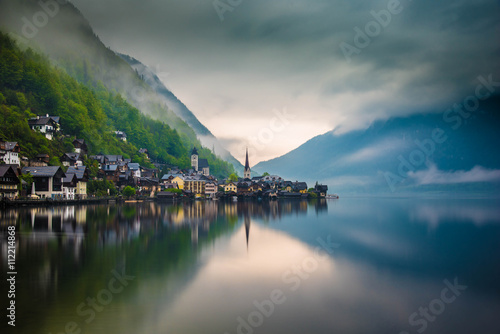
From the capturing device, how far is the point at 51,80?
84.4 m

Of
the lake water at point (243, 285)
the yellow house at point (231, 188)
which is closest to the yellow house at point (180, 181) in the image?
the yellow house at point (231, 188)

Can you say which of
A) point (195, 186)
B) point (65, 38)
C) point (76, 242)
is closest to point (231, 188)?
point (195, 186)

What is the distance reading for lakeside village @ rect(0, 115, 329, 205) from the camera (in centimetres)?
5231

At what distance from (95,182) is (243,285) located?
68287 millimetres

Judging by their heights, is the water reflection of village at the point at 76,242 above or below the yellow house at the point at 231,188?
below

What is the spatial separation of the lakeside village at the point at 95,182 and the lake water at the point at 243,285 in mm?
31260

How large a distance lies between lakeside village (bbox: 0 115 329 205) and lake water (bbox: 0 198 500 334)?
31.3 meters

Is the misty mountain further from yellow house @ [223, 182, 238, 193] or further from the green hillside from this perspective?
yellow house @ [223, 182, 238, 193]

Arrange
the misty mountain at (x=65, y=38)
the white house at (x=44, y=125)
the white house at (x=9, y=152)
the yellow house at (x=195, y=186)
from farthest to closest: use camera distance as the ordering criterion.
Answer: the misty mountain at (x=65, y=38)
the yellow house at (x=195, y=186)
the white house at (x=44, y=125)
the white house at (x=9, y=152)

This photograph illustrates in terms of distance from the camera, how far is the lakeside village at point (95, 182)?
5231cm

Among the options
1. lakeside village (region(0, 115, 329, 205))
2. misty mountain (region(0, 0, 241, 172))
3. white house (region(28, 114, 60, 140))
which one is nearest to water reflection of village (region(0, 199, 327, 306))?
lakeside village (region(0, 115, 329, 205))

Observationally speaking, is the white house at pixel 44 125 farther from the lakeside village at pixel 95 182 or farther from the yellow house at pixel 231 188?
the yellow house at pixel 231 188

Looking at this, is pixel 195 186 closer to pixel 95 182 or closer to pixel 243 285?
pixel 95 182

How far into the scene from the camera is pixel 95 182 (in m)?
74.2
